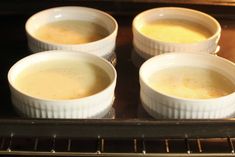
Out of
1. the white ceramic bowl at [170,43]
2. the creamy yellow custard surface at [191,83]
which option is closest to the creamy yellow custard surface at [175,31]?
the white ceramic bowl at [170,43]

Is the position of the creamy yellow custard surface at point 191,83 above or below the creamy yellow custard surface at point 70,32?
above

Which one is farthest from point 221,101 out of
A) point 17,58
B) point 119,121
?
point 17,58

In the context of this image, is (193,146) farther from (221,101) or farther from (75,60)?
(75,60)

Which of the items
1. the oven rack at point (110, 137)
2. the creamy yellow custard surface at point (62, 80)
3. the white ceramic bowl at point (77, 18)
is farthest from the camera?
the white ceramic bowl at point (77, 18)

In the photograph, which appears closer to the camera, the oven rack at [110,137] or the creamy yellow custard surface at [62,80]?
the oven rack at [110,137]

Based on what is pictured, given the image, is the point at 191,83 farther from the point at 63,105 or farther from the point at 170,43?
the point at 63,105

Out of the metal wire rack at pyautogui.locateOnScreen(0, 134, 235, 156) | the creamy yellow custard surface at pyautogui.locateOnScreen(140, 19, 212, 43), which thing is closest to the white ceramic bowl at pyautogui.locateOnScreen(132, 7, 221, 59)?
the creamy yellow custard surface at pyautogui.locateOnScreen(140, 19, 212, 43)

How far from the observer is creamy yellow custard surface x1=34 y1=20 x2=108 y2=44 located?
1.02 m

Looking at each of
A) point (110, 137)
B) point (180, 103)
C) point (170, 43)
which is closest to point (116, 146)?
point (110, 137)

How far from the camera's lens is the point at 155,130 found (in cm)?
74

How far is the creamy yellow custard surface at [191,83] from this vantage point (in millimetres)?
856

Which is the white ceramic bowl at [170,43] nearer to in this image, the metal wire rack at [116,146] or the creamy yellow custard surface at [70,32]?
the creamy yellow custard surface at [70,32]

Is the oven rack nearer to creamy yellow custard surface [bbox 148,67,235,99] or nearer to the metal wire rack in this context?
the metal wire rack

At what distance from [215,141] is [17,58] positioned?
0.44 meters
